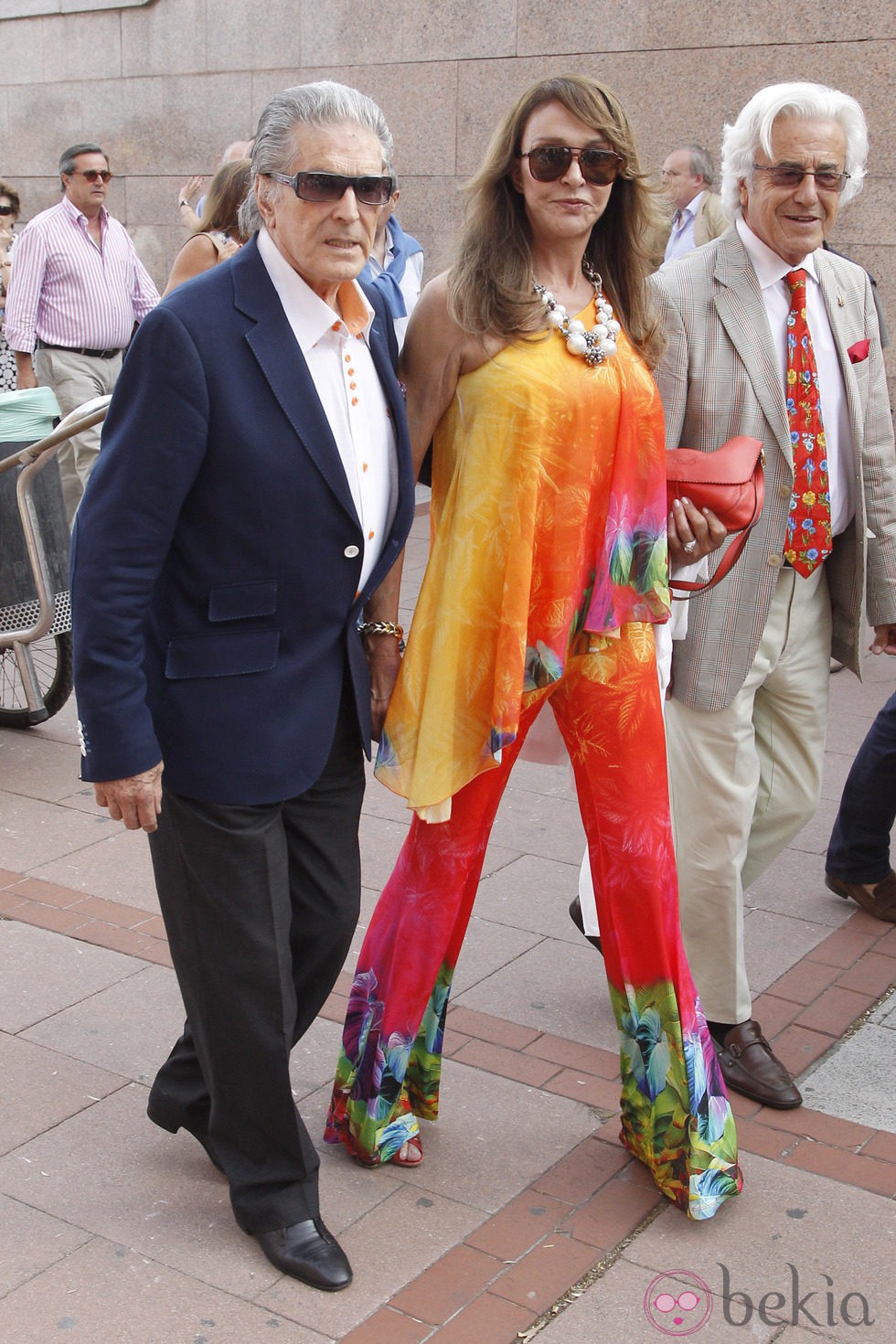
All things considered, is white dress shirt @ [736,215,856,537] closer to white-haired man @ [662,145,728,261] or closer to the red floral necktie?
the red floral necktie

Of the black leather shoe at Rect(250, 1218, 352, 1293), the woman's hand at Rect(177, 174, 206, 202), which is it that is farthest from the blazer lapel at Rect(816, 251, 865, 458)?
the woman's hand at Rect(177, 174, 206, 202)

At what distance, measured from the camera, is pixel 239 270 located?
2.63 metres

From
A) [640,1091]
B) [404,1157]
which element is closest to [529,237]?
[640,1091]

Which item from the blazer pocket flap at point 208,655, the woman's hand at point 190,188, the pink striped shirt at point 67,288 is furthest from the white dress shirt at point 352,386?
the woman's hand at point 190,188

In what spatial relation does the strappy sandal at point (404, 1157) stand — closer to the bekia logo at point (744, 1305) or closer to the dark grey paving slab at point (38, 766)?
the bekia logo at point (744, 1305)

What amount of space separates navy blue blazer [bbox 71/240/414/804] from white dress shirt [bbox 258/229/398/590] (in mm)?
29

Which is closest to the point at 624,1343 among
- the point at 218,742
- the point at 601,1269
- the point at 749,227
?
the point at 601,1269

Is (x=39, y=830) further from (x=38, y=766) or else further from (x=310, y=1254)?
(x=310, y=1254)

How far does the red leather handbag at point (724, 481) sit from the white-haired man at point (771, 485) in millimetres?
278

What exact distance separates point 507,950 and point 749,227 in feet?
6.49

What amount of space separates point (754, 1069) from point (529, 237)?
190cm

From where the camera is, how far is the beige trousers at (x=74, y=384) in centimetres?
814

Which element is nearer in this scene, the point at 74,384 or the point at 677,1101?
the point at 677,1101

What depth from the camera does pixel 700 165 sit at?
8750 mm
